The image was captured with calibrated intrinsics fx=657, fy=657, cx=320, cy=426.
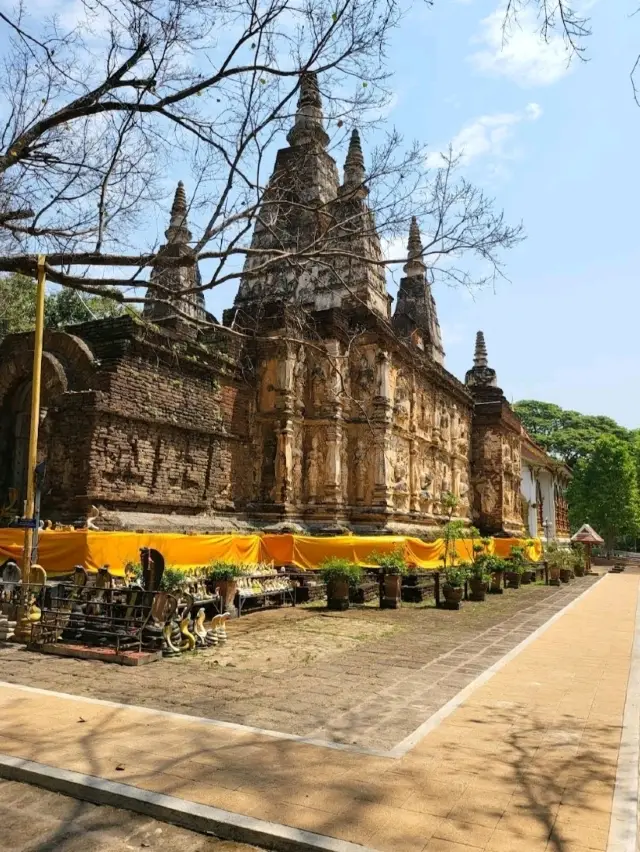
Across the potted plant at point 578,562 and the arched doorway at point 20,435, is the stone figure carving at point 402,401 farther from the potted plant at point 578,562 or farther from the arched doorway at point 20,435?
the arched doorway at point 20,435

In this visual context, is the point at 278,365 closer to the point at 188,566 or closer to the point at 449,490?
the point at 188,566

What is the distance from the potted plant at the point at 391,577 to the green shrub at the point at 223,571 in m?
3.56

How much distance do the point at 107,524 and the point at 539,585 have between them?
1524cm

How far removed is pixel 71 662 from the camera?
7766mm

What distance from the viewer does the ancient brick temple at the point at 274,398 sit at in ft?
46.3

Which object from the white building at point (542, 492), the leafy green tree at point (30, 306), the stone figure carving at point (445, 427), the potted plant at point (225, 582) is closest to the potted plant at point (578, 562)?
the stone figure carving at point (445, 427)

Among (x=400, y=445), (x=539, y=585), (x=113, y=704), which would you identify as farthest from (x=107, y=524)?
(x=539, y=585)

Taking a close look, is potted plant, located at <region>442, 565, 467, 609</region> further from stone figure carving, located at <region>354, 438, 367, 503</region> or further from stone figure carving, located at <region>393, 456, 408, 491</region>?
stone figure carving, located at <region>393, 456, 408, 491</region>

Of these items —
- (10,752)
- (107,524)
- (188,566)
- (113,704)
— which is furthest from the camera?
(107,524)

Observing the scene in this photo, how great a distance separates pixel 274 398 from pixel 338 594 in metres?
8.59

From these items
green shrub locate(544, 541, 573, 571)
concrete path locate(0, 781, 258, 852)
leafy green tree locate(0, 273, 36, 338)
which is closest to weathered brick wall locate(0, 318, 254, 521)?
leafy green tree locate(0, 273, 36, 338)

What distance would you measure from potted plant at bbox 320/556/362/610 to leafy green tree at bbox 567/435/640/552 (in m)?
36.1

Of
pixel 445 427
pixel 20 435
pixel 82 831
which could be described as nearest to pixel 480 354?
pixel 445 427

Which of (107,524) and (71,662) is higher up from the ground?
(107,524)
